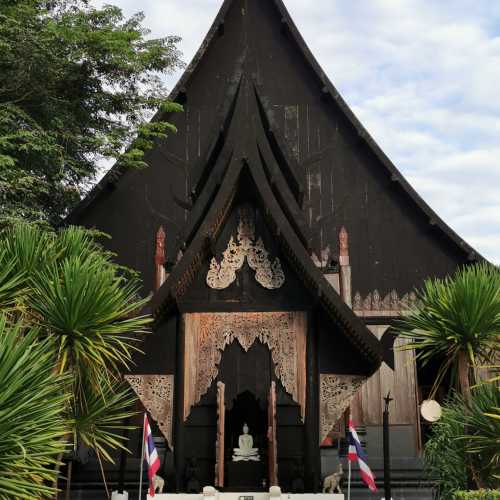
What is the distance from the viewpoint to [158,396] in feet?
33.9

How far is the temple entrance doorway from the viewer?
1013 cm

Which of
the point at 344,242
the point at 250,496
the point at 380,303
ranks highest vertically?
the point at 344,242

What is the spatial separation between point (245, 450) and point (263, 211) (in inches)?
132

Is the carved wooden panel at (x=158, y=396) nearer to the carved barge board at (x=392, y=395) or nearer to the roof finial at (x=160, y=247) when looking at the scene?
the roof finial at (x=160, y=247)

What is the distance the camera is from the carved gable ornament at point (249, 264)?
10672 millimetres

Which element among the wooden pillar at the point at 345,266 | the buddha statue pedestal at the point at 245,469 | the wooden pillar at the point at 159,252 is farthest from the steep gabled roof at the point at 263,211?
the wooden pillar at the point at 159,252

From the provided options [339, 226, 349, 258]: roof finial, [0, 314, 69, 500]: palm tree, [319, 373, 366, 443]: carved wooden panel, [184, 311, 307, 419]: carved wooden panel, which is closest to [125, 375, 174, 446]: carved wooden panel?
[184, 311, 307, 419]: carved wooden panel

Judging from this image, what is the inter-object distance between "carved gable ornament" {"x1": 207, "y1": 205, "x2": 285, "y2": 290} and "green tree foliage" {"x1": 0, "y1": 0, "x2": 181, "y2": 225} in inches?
145

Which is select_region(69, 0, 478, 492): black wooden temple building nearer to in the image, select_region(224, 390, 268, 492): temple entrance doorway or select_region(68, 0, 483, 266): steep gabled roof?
select_region(224, 390, 268, 492): temple entrance doorway

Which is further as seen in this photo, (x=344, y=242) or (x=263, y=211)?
(x=344, y=242)

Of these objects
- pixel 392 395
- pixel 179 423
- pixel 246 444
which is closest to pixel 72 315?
pixel 179 423

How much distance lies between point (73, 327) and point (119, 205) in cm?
817

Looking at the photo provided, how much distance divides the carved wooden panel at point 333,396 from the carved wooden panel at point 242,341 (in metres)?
0.30

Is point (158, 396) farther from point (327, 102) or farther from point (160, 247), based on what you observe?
point (327, 102)
